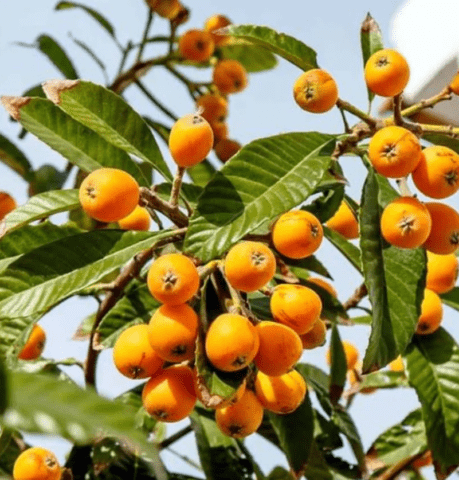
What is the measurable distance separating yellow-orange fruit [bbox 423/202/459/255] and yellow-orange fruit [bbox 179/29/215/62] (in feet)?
5.05

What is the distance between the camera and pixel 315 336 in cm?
153

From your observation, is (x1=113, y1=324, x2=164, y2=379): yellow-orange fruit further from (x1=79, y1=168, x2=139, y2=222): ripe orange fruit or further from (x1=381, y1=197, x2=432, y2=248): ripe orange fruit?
(x1=381, y1=197, x2=432, y2=248): ripe orange fruit

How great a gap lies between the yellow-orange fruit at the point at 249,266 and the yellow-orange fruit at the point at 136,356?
16 centimetres

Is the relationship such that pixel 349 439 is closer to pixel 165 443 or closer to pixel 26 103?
pixel 165 443

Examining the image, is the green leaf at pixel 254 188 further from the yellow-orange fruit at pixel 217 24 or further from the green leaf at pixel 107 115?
the yellow-orange fruit at pixel 217 24

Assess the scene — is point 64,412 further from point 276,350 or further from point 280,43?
point 280,43

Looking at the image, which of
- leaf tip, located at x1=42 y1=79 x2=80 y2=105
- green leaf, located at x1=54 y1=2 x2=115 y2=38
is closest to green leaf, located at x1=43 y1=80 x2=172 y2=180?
leaf tip, located at x1=42 y1=79 x2=80 y2=105

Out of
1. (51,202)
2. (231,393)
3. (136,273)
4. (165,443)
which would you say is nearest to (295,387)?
(231,393)

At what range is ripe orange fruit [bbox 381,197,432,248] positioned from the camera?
1.45 m

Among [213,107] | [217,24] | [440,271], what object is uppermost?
[217,24]

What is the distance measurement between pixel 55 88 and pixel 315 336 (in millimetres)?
634

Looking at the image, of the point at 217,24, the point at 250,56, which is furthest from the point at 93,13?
the point at 250,56

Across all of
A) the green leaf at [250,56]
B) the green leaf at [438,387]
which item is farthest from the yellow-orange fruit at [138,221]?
the green leaf at [250,56]

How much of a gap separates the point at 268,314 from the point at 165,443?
721 mm
